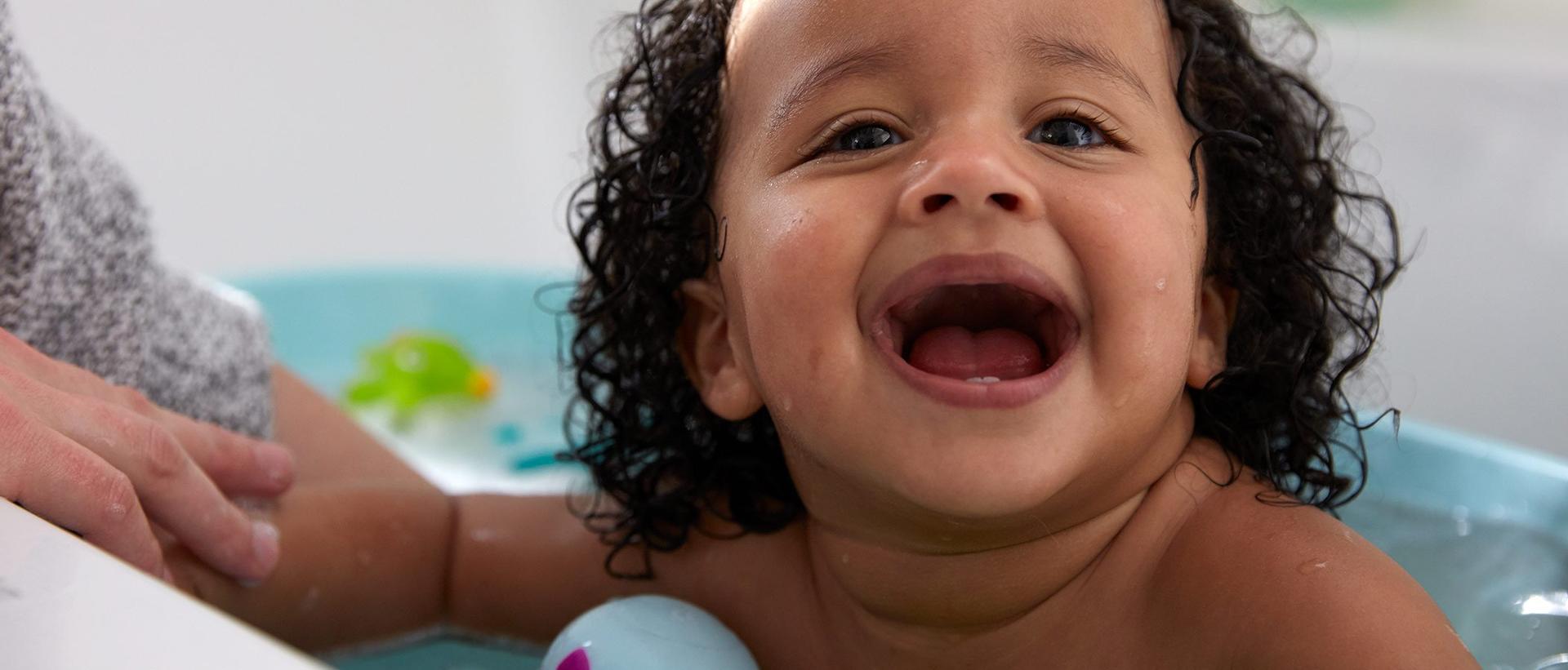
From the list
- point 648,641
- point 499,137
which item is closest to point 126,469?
point 648,641

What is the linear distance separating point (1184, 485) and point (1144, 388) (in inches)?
5.0

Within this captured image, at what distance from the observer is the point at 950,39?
704 mm

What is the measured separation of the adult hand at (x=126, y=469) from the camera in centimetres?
68

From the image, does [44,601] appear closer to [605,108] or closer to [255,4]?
[605,108]

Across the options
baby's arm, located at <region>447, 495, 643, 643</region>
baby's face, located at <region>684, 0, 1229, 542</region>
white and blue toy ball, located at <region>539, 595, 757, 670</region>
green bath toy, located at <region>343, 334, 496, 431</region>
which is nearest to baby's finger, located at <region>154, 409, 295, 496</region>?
baby's arm, located at <region>447, 495, 643, 643</region>

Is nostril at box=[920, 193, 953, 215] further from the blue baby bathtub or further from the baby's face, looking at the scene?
the blue baby bathtub

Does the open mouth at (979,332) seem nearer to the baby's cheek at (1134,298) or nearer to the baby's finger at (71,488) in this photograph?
the baby's cheek at (1134,298)

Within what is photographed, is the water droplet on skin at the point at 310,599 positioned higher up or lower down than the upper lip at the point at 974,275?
lower down

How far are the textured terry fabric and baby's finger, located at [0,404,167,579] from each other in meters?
0.23

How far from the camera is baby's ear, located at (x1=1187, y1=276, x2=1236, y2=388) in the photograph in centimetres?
81

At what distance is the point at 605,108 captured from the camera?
957 mm

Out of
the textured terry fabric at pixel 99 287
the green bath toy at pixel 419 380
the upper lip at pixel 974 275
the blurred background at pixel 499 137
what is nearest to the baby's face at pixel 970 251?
the upper lip at pixel 974 275

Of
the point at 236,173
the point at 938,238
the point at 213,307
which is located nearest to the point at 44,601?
the point at 938,238

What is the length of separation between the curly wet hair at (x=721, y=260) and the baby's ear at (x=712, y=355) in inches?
0.6
